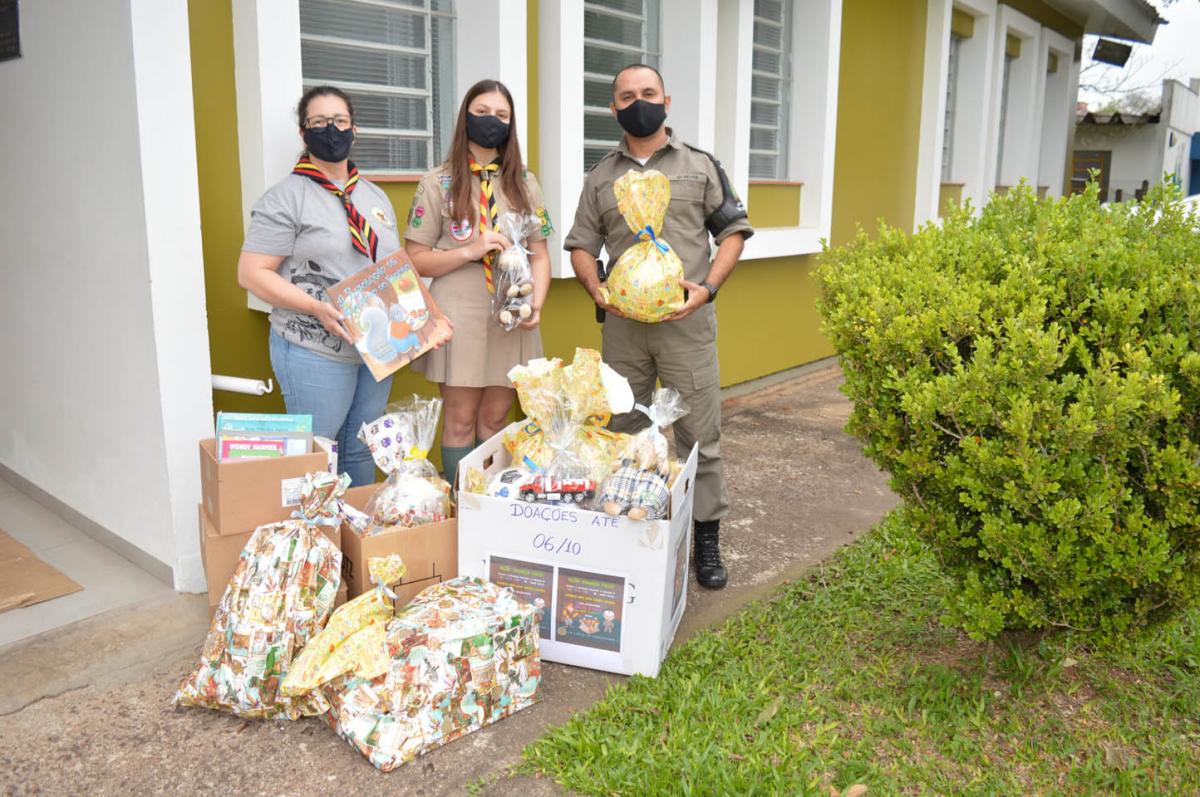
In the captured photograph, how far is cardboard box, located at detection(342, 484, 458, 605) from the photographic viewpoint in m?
3.10

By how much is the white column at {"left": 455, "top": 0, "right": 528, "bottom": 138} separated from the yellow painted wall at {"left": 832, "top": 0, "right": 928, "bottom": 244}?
3756 millimetres

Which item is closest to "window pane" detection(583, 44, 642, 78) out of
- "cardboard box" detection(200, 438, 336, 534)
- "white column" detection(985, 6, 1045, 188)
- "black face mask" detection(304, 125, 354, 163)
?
"black face mask" detection(304, 125, 354, 163)

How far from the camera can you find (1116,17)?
40.5 feet

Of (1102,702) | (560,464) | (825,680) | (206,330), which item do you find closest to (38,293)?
(206,330)

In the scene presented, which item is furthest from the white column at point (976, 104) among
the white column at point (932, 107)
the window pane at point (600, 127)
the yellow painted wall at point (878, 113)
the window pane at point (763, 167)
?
the window pane at point (600, 127)

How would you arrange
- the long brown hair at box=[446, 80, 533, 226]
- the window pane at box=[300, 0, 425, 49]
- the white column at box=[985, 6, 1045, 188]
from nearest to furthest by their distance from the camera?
the long brown hair at box=[446, 80, 533, 226] < the window pane at box=[300, 0, 425, 49] < the white column at box=[985, 6, 1045, 188]

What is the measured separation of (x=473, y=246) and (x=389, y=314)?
1.41 feet

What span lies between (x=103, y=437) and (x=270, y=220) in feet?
4.49

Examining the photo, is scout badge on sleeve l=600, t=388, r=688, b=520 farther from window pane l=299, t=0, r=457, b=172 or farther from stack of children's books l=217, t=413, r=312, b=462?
window pane l=299, t=0, r=457, b=172

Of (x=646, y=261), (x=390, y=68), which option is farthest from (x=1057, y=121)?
(x=646, y=261)

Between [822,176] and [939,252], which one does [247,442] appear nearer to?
[939,252]

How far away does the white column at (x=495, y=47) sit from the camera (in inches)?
179

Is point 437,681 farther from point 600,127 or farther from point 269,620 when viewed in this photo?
point 600,127

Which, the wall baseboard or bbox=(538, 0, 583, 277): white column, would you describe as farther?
bbox=(538, 0, 583, 277): white column
